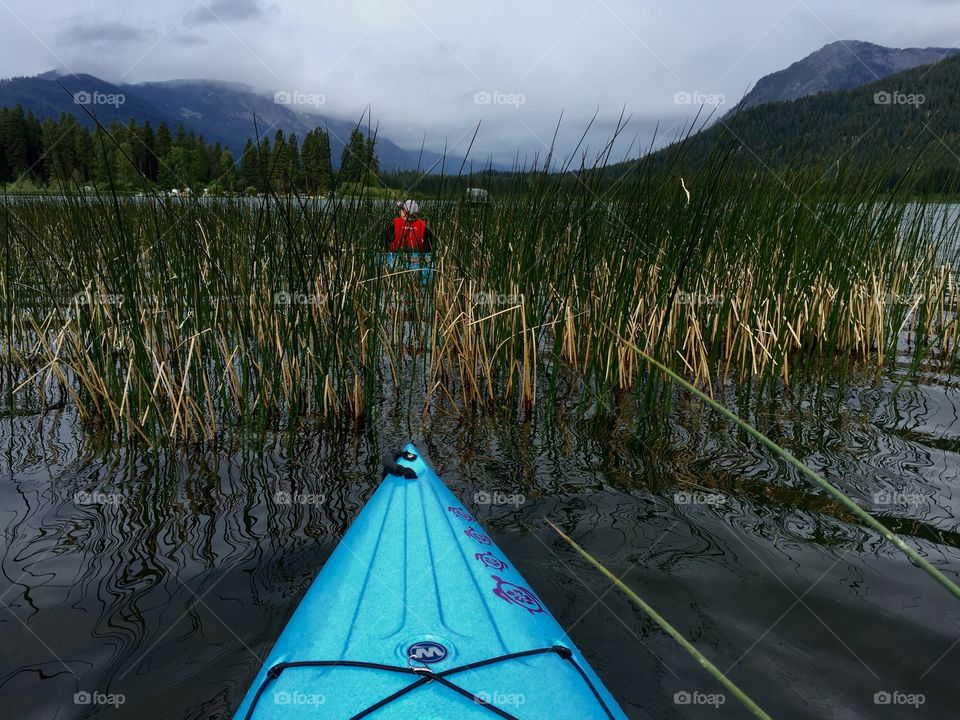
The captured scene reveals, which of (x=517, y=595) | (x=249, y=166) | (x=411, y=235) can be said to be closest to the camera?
(x=517, y=595)

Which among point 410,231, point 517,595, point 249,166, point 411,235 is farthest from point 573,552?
point 411,235

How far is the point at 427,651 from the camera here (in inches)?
60.0

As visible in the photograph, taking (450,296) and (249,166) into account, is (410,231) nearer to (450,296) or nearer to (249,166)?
(450,296)

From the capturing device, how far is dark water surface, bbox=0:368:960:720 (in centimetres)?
186

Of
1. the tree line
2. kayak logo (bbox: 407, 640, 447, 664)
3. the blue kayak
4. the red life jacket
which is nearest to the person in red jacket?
the red life jacket

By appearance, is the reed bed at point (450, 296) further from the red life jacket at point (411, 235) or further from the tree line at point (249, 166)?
the red life jacket at point (411, 235)

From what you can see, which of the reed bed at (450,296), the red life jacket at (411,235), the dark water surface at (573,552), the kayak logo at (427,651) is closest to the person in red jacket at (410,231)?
the red life jacket at (411,235)

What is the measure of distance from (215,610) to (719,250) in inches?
151

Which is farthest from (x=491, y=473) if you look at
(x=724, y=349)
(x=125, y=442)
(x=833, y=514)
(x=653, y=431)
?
(x=724, y=349)

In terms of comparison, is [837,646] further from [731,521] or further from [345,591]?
[345,591]

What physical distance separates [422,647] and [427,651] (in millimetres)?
22

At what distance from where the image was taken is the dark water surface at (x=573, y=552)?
1.86 m

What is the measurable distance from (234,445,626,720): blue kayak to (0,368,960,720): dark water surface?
36 cm

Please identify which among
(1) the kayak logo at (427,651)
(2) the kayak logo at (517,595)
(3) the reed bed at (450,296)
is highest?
(3) the reed bed at (450,296)
